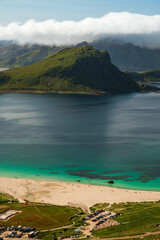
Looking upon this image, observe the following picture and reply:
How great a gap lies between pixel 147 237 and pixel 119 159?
8599 centimetres

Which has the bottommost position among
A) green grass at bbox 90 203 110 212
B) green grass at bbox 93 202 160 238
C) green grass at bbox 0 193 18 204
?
green grass at bbox 90 203 110 212

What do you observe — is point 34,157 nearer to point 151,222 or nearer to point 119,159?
point 119,159

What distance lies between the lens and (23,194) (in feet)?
404

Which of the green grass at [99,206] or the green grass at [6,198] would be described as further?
the green grass at [6,198]

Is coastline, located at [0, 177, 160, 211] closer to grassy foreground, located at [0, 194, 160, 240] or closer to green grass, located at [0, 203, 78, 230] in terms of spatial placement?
grassy foreground, located at [0, 194, 160, 240]

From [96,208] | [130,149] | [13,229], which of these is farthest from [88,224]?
[130,149]

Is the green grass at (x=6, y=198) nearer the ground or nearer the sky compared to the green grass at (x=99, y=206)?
nearer the sky

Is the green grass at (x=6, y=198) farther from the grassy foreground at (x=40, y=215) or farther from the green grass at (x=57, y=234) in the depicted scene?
the green grass at (x=57, y=234)

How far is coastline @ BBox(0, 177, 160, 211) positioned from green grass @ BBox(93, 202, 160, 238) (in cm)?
814

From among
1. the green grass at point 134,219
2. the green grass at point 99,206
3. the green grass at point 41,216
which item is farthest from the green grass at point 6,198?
the green grass at point 134,219

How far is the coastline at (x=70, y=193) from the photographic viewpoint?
11625 centimetres

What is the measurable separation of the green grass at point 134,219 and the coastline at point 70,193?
26.7ft

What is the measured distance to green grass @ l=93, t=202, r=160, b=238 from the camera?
283 feet

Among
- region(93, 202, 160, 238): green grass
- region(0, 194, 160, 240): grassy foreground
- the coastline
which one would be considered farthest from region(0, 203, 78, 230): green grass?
region(93, 202, 160, 238): green grass
